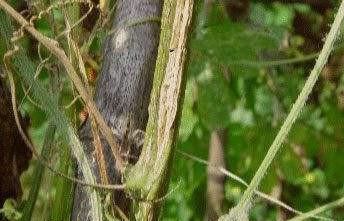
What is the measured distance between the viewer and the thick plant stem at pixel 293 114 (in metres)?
0.51

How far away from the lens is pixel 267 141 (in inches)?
58.4

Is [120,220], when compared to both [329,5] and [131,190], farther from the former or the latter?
[329,5]

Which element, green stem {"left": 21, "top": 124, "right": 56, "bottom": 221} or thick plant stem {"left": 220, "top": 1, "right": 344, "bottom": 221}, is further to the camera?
Answer: green stem {"left": 21, "top": 124, "right": 56, "bottom": 221}

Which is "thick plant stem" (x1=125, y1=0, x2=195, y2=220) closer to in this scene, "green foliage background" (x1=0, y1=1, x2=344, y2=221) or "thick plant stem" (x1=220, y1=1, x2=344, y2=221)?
"thick plant stem" (x1=220, y1=1, x2=344, y2=221)

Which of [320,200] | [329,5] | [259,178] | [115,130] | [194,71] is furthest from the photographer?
[320,200]

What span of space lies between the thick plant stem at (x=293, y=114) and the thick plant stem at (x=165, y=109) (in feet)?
0.21

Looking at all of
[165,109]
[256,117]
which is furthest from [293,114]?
[256,117]

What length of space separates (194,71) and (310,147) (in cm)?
Result: 45

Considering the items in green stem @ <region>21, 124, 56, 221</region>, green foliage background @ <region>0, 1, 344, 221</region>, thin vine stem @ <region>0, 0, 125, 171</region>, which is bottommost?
green foliage background @ <region>0, 1, 344, 221</region>

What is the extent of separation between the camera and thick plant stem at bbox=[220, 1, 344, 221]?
20.1 inches

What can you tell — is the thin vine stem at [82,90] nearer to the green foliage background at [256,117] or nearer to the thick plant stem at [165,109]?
the thick plant stem at [165,109]

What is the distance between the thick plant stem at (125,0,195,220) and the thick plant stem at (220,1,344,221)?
63mm

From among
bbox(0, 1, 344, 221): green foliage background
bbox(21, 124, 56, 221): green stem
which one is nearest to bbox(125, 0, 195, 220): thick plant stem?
bbox(21, 124, 56, 221): green stem

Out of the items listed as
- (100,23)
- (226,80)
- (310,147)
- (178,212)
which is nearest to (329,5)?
(310,147)
